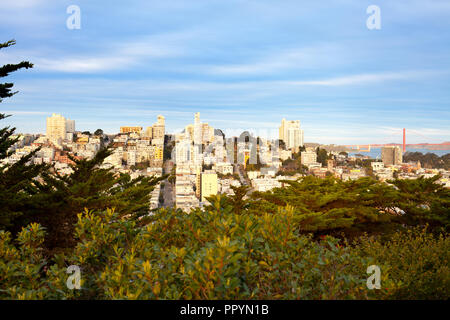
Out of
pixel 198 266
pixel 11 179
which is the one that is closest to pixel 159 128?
pixel 11 179

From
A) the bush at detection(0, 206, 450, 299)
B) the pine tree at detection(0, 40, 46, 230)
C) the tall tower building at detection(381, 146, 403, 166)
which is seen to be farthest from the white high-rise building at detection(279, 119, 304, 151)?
the bush at detection(0, 206, 450, 299)

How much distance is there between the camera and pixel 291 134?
185ft

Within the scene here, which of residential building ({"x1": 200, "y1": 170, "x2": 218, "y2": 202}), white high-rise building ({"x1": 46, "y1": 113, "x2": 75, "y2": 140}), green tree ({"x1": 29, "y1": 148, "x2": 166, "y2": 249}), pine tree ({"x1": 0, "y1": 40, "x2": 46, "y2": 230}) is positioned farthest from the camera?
white high-rise building ({"x1": 46, "y1": 113, "x2": 75, "y2": 140})

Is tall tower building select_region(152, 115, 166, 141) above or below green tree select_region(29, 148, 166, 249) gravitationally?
above

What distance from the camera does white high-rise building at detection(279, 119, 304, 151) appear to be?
57.0m

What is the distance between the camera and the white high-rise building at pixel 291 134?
57.0m

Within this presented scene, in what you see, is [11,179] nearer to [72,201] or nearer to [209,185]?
[72,201]

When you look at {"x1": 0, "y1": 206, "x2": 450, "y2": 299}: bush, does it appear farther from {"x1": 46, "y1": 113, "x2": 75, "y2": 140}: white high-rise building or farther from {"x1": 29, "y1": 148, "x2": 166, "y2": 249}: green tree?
{"x1": 46, "y1": 113, "x2": 75, "y2": 140}: white high-rise building

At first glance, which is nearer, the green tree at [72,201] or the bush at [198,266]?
the bush at [198,266]

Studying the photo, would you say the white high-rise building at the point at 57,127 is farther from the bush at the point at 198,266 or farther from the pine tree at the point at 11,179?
the bush at the point at 198,266

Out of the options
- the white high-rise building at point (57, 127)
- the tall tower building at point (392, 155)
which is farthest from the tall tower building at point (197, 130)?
the tall tower building at point (392, 155)

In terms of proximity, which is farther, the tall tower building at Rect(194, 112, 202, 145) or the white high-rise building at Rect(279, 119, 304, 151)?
the white high-rise building at Rect(279, 119, 304, 151)
